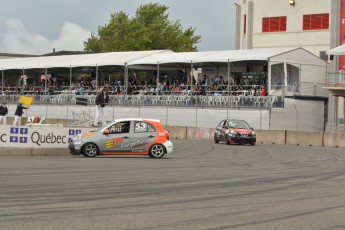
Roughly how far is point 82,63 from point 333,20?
19.0 meters

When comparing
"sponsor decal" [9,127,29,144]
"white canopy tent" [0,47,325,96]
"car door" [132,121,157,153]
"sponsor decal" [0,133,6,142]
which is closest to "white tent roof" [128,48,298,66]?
"white canopy tent" [0,47,325,96]

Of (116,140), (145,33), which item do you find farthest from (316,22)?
(116,140)

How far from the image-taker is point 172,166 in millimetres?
22062

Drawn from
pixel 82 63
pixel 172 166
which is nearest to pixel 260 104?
pixel 82 63

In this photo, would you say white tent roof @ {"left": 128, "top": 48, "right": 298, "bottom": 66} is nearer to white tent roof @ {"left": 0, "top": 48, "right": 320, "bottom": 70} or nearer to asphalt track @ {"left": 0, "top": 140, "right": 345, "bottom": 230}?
white tent roof @ {"left": 0, "top": 48, "right": 320, "bottom": 70}

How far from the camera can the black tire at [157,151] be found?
2634 cm

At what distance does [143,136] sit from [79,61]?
33.0 m

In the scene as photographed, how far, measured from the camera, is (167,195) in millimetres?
14031

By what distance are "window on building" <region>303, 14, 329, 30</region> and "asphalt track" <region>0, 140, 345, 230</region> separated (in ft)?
152

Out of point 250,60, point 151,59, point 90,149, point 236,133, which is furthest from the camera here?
point 151,59

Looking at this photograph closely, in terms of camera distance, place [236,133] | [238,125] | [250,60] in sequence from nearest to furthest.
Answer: [236,133]
[238,125]
[250,60]

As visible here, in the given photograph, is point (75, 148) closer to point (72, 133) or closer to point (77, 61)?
point (72, 133)

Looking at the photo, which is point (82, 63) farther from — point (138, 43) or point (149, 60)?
point (138, 43)

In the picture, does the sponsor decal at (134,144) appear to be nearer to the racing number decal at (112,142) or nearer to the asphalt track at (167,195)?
the racing number decal at (112,142)
